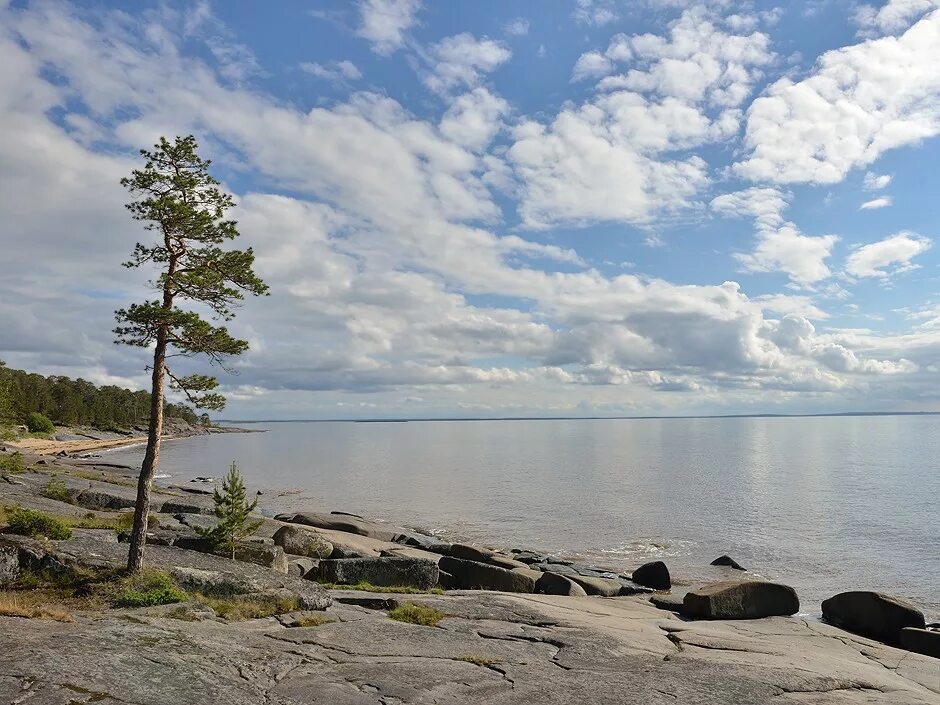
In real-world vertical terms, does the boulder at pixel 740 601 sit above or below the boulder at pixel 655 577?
above

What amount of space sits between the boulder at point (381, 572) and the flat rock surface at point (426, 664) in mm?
4913

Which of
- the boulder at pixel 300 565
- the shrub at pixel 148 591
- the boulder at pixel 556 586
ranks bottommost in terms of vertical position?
the boulder at pixel 556 586

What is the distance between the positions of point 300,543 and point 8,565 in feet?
43.7

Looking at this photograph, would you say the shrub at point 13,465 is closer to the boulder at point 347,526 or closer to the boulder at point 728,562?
the boulder at point 347,526

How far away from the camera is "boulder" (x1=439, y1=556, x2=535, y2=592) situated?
2562 centimetres

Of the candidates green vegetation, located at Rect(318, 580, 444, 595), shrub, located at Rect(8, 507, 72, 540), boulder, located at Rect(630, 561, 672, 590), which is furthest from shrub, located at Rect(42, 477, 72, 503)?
boulder, located at Rect(630, 561, 672, 590)

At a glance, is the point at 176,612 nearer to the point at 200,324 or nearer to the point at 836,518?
the point at 200,324

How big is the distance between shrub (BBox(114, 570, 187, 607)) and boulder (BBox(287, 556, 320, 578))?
22.7 ft

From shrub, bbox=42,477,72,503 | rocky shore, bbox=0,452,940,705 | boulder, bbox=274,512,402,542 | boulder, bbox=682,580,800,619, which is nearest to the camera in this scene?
rocky shore, bbox=0,452,940,705

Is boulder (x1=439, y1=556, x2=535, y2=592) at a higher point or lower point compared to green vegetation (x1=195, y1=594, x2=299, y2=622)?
lower

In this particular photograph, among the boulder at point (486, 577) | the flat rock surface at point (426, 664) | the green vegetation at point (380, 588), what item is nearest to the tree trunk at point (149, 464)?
the flat rock surface at point (426, 664)

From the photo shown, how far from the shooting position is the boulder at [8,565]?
1579cm

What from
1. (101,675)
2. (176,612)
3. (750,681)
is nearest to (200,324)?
(176,612)

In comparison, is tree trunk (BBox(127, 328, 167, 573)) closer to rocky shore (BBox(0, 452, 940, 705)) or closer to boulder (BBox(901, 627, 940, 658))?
rocky shore (BBox(0, 452, 940, 705))
